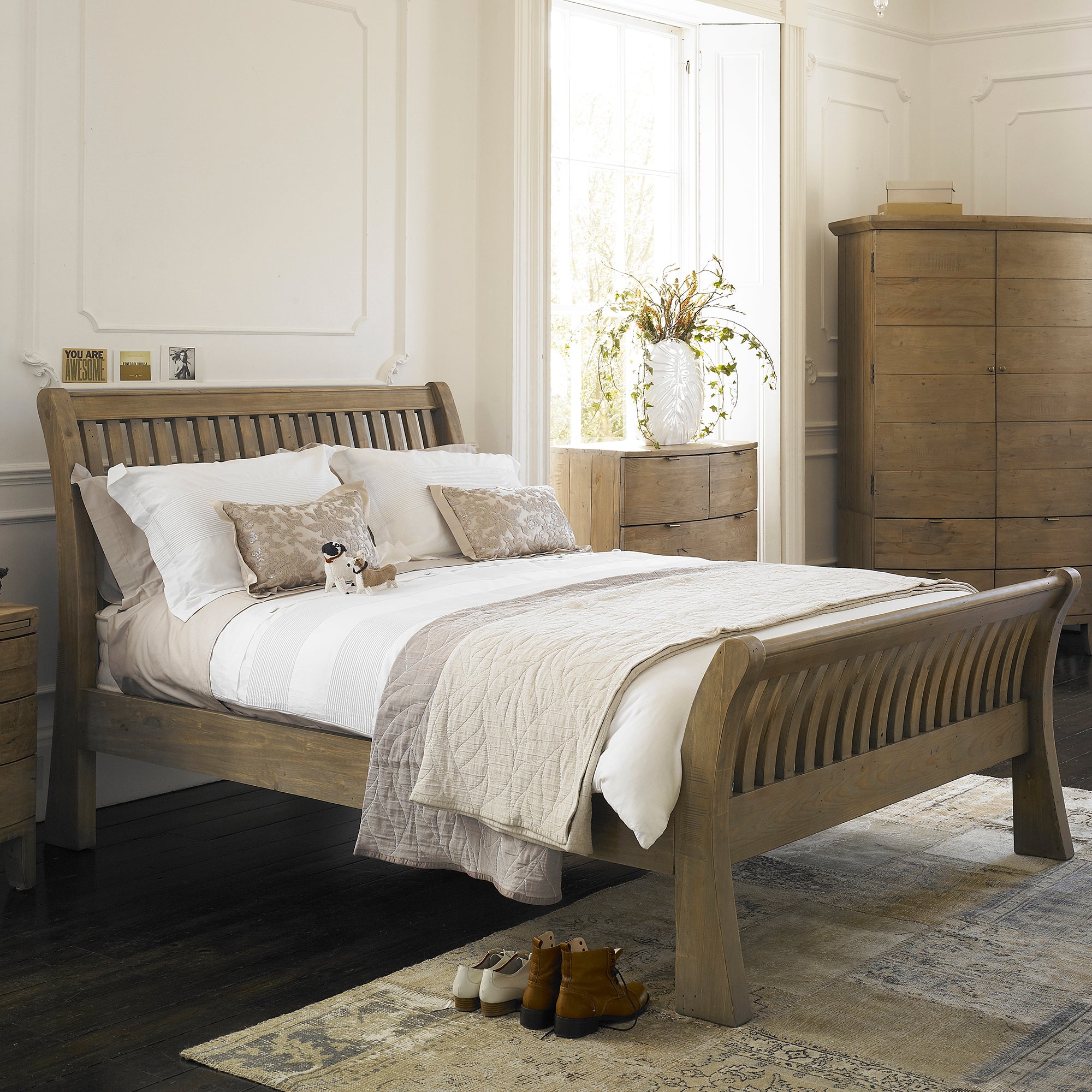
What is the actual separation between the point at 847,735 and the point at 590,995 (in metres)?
0.78

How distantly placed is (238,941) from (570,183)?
11.4 feet

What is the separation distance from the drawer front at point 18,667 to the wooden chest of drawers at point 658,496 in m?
2.12

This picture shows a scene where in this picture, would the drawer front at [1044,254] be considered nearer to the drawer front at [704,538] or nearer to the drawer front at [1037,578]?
the drawer front at [1037,578]

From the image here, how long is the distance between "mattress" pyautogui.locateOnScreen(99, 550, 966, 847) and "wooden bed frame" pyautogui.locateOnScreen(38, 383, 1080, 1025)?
50mm

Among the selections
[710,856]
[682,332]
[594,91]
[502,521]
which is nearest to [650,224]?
[594,91]

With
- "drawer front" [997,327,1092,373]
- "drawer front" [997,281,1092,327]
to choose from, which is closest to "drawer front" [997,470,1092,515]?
"drawer front" [997,327,1092,373]

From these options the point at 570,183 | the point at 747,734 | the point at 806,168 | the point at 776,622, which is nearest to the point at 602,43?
the point at 570,183

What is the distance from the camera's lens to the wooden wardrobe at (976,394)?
18.5ft

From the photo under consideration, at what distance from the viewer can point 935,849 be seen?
3340 mm

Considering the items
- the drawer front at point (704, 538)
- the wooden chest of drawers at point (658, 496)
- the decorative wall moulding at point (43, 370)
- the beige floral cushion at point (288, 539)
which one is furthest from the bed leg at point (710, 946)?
the wooden chest of drawers at point (658, 496)

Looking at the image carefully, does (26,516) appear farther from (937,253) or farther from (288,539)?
(937,253)

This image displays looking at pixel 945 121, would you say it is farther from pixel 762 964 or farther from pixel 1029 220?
pixel 762 964

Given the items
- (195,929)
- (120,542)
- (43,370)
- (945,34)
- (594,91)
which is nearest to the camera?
(195,929)

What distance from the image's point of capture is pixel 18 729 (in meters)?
3.11
